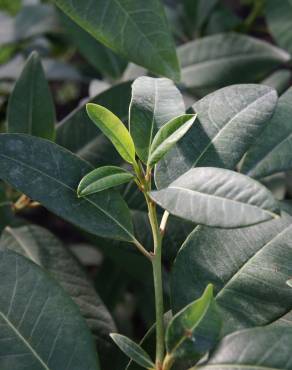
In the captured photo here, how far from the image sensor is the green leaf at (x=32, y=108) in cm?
97

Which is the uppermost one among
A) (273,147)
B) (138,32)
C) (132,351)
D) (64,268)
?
(138,32)

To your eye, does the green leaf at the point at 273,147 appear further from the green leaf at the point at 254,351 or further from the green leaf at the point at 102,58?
the green leaf at the point at 102,58

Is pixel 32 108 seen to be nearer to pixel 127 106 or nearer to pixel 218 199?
pixel 127 106

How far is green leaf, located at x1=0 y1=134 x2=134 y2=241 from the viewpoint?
69 cm

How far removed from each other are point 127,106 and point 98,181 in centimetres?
33

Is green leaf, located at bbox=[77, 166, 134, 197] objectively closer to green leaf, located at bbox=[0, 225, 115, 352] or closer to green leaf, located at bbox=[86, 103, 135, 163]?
green leaf, located at bbox=[86, 103, 135, 163]

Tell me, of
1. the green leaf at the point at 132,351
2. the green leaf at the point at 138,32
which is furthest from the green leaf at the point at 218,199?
the green leaf at the point at 138,32

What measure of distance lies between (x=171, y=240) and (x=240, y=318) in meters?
0.23

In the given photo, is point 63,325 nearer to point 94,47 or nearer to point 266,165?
point 266,165

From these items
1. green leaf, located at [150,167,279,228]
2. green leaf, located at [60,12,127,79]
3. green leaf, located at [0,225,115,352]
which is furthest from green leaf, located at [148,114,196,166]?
green leaf, located at [60,12,127,79]

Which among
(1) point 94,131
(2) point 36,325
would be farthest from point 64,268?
(2) point 36,325

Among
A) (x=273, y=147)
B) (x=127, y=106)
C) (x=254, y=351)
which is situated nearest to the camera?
(x=254, y=351)

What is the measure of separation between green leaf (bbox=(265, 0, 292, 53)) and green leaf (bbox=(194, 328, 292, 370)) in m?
0.81

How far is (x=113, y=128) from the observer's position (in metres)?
0.70
